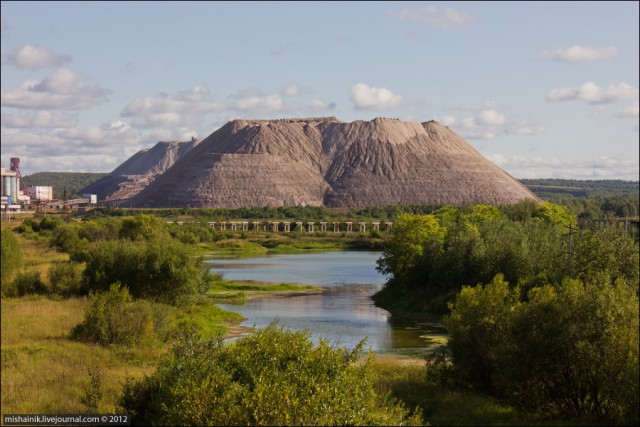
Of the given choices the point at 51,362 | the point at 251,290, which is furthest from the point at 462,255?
the point at 51,362

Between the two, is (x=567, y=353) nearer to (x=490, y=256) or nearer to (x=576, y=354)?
(x=576, y=354)

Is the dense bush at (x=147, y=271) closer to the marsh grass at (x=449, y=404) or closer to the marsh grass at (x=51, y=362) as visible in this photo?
the marsh grass at (x=51, y=362)

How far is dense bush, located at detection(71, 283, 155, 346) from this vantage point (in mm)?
31172

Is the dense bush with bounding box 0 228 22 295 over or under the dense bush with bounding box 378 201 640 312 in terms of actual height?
over

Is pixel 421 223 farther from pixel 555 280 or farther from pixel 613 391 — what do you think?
pixel 613 391

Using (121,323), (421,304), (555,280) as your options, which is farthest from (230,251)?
(121,323)

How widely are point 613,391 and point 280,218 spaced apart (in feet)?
523

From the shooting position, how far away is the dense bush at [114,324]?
31172 mm

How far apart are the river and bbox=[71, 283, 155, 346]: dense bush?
19.0ft

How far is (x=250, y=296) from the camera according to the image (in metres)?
60.8

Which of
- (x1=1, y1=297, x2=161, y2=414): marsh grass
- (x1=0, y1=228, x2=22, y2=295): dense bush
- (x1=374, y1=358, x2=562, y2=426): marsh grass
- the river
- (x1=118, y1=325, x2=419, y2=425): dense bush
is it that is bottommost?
the river

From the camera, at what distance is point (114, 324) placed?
31.6 m

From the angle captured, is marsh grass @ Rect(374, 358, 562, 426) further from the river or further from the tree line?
the river

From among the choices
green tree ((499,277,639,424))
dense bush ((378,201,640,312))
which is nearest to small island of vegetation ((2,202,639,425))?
Result: green tree ((499,277,639,424))
